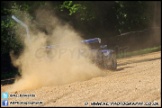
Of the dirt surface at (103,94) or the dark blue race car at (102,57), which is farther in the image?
the dark blue race car at (102,57)

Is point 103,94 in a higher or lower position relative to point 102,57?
lower

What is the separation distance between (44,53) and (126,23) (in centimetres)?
2227

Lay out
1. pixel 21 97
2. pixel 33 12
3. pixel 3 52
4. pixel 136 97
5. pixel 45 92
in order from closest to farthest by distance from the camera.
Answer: pixel 136 97
pixel 21 97
pixel 45 92
pixel 3 52
pixel 33 12

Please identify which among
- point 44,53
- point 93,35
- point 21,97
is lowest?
point 21,97

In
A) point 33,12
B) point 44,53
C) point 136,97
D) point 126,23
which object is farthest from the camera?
point 126,23

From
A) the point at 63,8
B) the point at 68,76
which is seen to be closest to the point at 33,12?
the point at 63,8

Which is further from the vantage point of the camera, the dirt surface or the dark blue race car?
the dark blue race car

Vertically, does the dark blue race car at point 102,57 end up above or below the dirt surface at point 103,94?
above

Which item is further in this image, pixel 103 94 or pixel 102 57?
pixel 102 57

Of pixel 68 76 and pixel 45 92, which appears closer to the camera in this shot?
pixel 45 92

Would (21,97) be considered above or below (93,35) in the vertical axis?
below

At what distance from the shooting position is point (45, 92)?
1364cm

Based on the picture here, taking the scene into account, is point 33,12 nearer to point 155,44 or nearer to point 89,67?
point 155,44

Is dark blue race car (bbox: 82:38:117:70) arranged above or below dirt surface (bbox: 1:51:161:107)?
above
